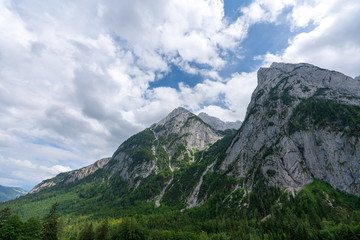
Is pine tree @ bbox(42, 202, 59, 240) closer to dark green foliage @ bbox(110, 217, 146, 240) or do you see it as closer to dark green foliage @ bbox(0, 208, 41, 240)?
dark green foliage @ bbox(0, 208, 41, 240)

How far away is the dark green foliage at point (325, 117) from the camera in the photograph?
404 feet

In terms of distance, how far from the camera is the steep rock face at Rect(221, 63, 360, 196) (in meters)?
115

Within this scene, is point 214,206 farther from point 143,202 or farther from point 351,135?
point 351,135

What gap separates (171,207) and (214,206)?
172 feet

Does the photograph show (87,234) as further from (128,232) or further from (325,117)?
(325,117)

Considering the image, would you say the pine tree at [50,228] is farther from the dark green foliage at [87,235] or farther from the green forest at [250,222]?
the dark green foliage at [87,235]

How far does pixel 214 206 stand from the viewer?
5108 inches

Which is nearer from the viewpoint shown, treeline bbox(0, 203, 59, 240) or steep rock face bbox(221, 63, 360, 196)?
treeline bbox(0, 203, 59, 240)

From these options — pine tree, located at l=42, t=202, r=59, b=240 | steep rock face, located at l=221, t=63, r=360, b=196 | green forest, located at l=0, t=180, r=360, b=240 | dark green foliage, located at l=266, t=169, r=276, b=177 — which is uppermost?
steep rock face, located at l=221, t=63, r=360, b=196

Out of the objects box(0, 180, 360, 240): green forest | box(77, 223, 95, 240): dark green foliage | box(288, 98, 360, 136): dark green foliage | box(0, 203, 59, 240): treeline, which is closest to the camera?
box(0, 203, 59, 240): treeline

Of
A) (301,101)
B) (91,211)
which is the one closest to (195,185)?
(91,211)

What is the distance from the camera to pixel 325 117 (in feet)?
461

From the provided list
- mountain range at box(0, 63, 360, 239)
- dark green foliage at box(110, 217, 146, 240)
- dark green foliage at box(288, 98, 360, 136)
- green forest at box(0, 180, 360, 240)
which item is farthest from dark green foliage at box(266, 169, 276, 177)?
dark green foliage at box(110, 217, 146, 240)

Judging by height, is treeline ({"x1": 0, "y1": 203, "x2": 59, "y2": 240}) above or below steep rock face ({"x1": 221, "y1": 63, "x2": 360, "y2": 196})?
below
